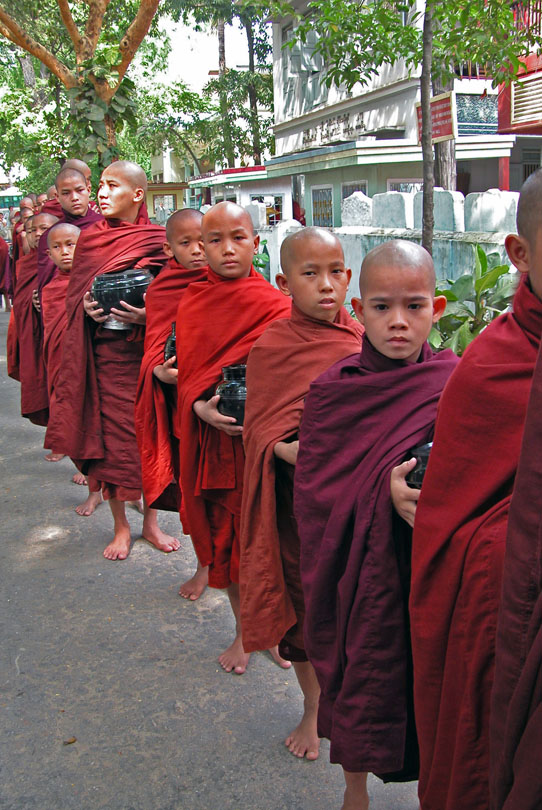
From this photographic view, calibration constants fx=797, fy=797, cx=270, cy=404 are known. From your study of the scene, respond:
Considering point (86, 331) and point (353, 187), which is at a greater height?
point (353, 187)

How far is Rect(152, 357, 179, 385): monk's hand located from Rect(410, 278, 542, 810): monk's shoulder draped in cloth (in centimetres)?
186

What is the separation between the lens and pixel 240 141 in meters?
28.8

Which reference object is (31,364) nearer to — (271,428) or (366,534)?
(271,428)

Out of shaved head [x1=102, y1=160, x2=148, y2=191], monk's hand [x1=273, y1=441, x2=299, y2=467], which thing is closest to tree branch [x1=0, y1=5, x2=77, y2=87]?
shaved head [x1=102, y1=160, x2=148, y2=191]

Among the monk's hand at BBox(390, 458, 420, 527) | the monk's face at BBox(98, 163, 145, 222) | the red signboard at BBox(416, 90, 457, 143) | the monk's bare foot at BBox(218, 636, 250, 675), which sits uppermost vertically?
the red signboard at BBox(416, 90, 457, 143)

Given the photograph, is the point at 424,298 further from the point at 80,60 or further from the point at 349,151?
the point at 349,151

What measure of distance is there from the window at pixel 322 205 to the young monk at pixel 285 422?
16.0m

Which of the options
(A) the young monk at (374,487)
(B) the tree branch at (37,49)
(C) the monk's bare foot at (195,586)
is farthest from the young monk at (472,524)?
(B) the tree branch at (37,49)

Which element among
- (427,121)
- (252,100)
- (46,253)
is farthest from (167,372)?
(252,100)

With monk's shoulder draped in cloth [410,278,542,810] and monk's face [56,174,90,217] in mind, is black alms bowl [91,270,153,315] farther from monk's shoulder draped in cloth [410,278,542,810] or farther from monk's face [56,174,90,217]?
monk's shoulder draped in cloth [410,278,542,810]

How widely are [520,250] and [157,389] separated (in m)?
2.24

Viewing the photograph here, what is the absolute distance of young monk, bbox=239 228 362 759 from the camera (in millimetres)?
2266

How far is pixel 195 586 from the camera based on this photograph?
3.71 meters

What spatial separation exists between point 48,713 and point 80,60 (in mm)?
8187
